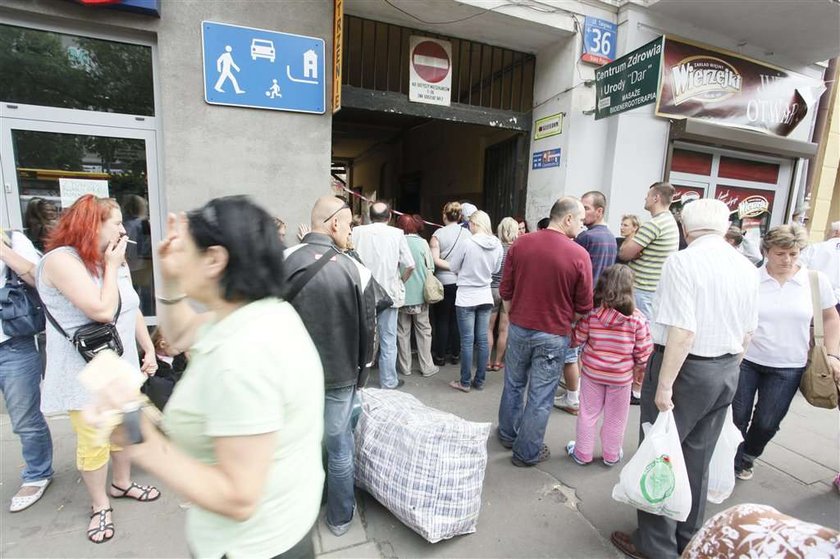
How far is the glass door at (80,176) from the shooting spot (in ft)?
12.4

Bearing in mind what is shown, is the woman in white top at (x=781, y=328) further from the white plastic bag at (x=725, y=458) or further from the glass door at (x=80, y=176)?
the glass door at (x=80, y=176)

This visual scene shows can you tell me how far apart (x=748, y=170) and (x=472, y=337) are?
5941mm

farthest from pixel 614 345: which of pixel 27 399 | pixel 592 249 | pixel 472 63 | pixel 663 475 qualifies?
pixel 472 63

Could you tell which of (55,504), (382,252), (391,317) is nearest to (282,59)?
(382,252)

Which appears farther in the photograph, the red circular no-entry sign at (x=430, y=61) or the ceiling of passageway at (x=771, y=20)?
the red circular no-entry sign at (x=430, y=61)

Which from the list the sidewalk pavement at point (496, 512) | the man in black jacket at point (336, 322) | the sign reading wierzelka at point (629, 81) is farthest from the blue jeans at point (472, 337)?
the sign reading wierzelka at point (629, 81)

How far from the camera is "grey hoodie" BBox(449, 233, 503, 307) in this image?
441cm

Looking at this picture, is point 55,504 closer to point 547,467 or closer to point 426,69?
point 547,467

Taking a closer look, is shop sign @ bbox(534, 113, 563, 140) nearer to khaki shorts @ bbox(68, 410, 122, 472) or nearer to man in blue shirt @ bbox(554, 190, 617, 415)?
man in blue shirt @ bbox(554, 190, 617, 415)

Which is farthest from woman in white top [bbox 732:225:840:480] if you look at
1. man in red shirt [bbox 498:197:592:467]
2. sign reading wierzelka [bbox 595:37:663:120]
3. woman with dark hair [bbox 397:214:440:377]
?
woman with dark hair [bbox 397:214:440:377]

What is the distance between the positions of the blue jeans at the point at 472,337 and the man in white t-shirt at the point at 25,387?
3367 millimetres

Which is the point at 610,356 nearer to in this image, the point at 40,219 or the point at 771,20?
the point at 40,219

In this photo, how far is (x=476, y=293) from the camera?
4441mm

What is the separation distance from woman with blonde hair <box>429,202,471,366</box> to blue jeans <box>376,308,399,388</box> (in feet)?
2.76
